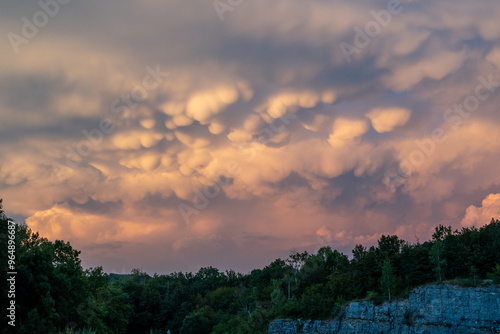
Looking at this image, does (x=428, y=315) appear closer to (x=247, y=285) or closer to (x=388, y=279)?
(x=388, y=279)

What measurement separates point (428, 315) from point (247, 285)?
66976 millimetres

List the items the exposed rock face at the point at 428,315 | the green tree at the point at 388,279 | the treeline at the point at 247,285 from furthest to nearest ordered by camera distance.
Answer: the green tree at the point at 388,279 → the exposed rock face at the point at 428,315 → the treeline at the point at 247,285

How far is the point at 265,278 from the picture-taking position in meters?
112

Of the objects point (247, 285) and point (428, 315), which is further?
point (247, 285)

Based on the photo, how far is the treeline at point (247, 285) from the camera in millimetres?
44375

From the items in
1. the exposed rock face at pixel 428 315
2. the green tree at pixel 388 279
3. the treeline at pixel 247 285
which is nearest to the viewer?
the treeline at pixel 247 285

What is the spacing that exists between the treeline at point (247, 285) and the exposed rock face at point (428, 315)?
1.97m

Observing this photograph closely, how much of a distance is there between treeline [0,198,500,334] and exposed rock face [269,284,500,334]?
6.47 ft

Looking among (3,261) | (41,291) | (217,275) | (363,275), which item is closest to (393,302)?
(363,275)

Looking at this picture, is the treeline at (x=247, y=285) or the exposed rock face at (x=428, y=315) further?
the exposed rock face at (x=428, y=315)

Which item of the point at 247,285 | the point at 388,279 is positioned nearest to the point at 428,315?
the point at 388,279

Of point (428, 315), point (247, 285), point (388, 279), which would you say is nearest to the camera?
point (428, 315)

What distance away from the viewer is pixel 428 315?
59719mm

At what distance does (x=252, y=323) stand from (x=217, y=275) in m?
60.0
